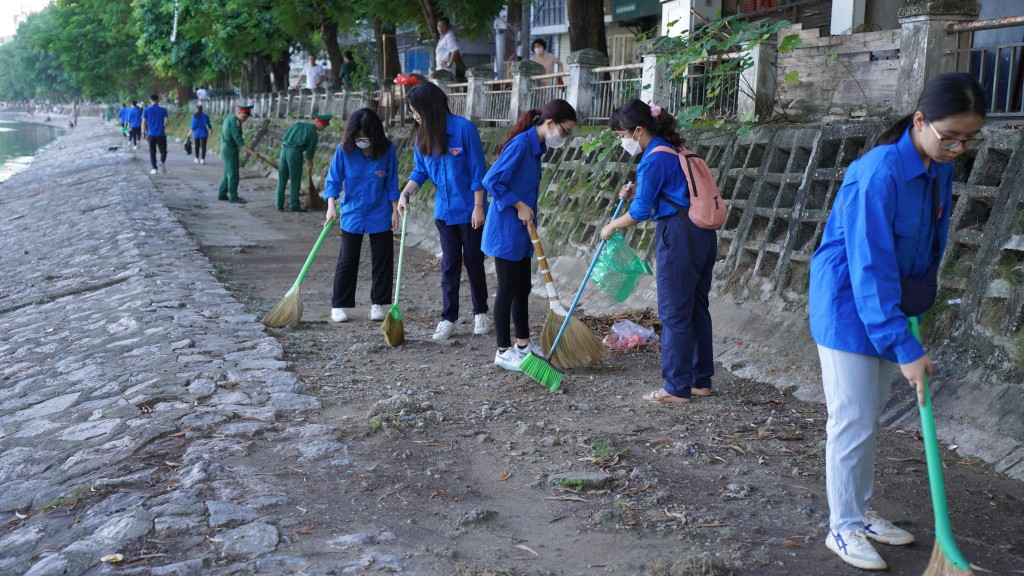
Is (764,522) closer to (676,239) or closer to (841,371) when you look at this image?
(841,371)

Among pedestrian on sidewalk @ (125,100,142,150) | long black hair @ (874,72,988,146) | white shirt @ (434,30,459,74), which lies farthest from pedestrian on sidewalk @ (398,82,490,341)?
pedestrian on sidewalk @ (125,100,142,150)

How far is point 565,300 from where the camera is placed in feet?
29.2

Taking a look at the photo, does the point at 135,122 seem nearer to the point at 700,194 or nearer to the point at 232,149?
the point at 232,149

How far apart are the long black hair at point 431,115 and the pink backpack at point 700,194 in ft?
6.42

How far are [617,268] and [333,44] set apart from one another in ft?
72.2

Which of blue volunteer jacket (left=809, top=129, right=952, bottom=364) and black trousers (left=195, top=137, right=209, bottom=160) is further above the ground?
blue volunteer jacket (left=809, top=129, right=952, bottom=364)

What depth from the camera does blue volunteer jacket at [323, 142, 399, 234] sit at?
773cm

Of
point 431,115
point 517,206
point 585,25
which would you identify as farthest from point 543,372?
point 585,25

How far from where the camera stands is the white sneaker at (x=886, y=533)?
3.71 metres

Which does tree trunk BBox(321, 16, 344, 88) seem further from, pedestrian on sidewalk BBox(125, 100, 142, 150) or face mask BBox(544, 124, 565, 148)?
face mask BBox(544, 124, 565, 148)

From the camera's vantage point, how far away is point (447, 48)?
701 inches

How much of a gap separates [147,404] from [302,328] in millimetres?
2215

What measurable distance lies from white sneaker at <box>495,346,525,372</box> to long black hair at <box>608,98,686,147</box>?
1.65m

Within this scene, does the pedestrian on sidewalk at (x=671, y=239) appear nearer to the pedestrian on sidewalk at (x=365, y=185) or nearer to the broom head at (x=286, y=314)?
the pedestrian on sidewalk at (x=365, y=185)
